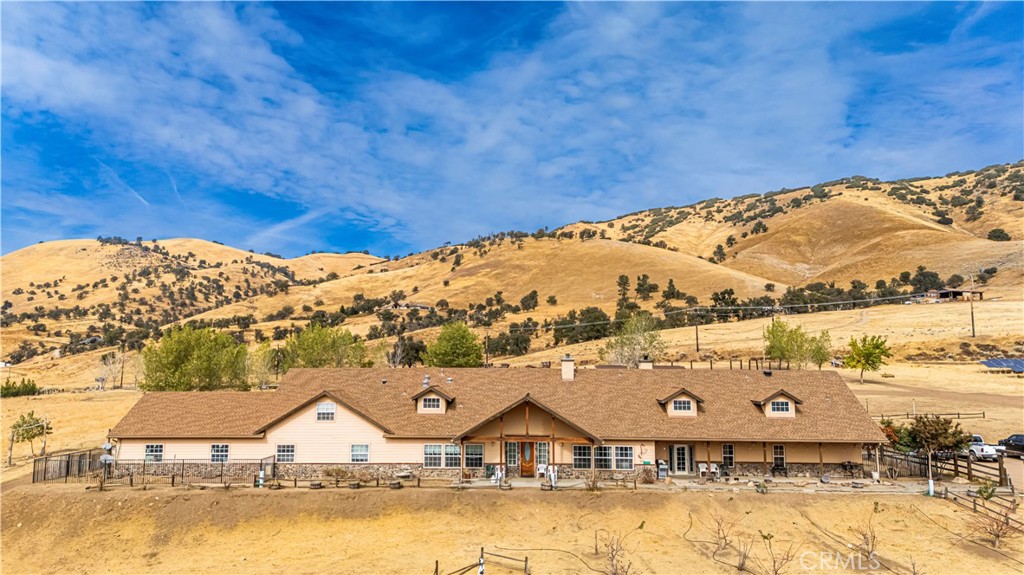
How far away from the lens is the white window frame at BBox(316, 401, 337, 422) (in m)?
37.6

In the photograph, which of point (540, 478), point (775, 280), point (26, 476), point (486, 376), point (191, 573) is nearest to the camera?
point (191, 573)

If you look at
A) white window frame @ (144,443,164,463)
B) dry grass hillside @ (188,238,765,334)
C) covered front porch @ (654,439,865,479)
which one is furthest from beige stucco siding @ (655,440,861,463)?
dry grass hillside @ (188,238,765,334)

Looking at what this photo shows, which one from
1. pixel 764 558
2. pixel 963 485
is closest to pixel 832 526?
pixel 764 558

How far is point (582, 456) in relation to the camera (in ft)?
121

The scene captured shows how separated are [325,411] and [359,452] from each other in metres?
3.24

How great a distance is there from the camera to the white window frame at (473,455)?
121 ft

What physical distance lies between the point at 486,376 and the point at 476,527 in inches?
601

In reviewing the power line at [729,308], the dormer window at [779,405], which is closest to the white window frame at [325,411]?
the dormer window at [779,405]

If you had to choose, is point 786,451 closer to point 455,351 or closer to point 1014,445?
point 1014,445

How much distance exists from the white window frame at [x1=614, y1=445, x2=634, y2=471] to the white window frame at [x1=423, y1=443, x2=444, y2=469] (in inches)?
408

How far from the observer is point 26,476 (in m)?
39.4

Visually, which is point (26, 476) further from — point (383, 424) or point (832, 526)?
point (832, 526)

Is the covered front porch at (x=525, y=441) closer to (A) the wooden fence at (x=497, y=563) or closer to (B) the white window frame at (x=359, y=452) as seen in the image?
(B) the white window frame at (x=359, y=452)

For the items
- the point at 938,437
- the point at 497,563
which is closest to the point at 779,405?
the point at 938,437
